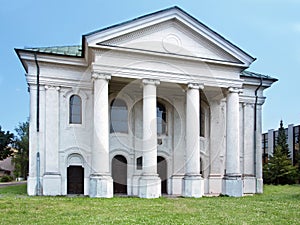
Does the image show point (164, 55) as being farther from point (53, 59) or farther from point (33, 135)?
point (33, 135)

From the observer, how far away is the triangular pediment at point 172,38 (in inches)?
800

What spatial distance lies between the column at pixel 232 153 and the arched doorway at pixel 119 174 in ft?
20.3

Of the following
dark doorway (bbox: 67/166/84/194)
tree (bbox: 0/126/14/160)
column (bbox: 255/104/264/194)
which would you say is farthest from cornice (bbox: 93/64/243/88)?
tree (bbox: 0/126/14/160)

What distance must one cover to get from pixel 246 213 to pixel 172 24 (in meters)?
12.3

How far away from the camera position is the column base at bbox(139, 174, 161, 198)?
19922 millimetres

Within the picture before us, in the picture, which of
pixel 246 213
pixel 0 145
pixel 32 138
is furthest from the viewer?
pixel 0 145

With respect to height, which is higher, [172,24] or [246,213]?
[172,24]

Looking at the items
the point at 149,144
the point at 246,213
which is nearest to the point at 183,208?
the point at 246,213

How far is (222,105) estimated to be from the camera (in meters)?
26.4

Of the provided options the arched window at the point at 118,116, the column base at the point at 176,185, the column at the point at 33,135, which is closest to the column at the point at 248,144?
the column base at the point at 176,185

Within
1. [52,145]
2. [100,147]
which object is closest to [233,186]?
[100,147]

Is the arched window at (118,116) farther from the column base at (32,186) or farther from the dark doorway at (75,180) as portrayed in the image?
the column base at (32,186)

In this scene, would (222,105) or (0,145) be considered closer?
(222,105)

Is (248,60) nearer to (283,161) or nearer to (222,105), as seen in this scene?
(222,105)
